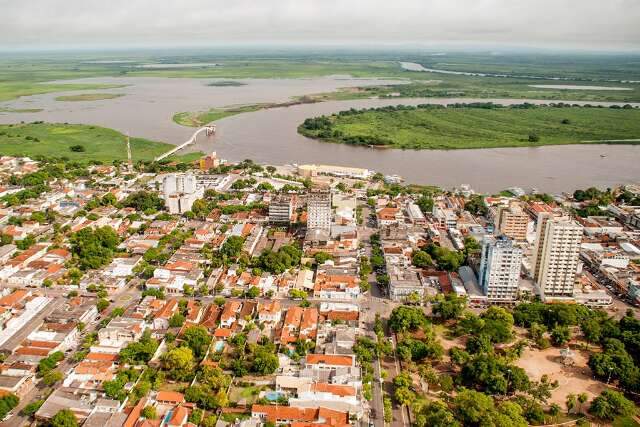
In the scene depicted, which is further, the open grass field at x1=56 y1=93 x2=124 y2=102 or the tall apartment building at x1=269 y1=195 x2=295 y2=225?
the open grass field at x1=56 y1=93 x2=124 y2=102

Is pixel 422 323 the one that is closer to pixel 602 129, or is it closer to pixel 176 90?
pixel 602 129

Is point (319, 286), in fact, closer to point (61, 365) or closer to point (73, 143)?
point (61, 365)

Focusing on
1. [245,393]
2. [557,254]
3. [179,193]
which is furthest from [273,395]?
[179,193]

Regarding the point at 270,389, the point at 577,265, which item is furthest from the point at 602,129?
the point at 270,389

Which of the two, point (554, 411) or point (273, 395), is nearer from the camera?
point (554, 411)

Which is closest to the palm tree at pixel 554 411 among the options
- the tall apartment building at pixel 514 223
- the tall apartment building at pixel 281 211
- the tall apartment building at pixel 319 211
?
the tall apartment building at pixel 514 223

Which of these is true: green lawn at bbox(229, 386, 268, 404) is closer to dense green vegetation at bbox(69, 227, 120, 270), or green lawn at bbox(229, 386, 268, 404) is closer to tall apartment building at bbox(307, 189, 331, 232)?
dense green vegetation at bbox(69, 227, 120, 270)

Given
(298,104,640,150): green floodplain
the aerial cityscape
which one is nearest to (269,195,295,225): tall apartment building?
the aerial cityscape

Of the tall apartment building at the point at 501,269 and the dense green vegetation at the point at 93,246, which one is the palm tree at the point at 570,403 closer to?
the tall apartment building at the point at 501,269
